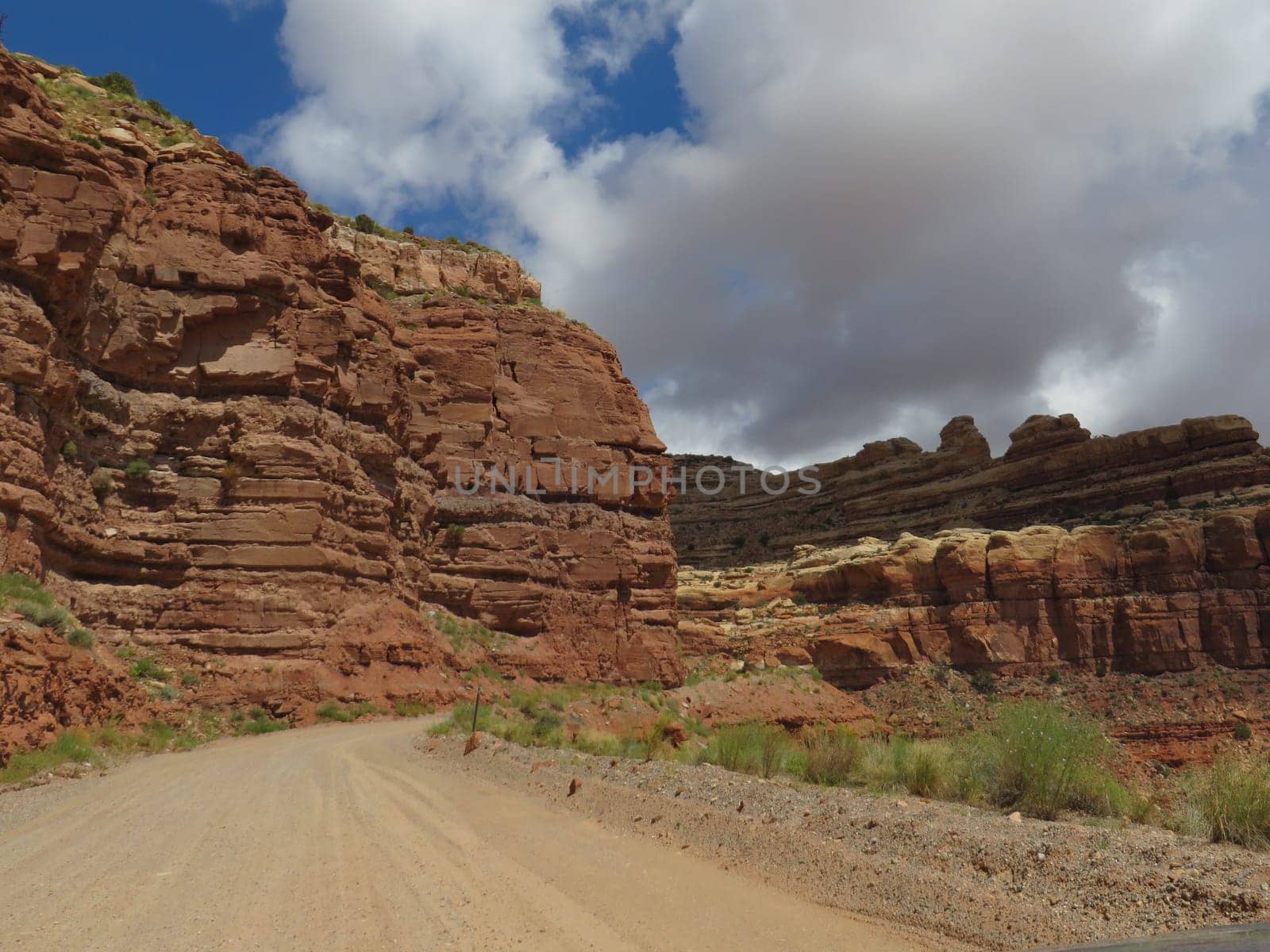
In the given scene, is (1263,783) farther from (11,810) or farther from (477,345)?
(477,345)

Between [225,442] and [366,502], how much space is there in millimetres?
4384

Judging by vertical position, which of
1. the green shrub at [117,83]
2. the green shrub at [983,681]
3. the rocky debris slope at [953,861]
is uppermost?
the green shrub at [117,83]

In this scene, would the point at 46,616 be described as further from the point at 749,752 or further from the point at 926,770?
the point at 926,770

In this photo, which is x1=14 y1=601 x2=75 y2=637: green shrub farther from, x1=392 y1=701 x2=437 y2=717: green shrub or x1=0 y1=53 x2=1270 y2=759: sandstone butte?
x1=392 y1=701 x2=437 y2=717: green shrub

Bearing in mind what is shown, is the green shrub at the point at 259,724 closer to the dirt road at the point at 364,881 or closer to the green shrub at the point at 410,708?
the green shrub at the point at 410,708

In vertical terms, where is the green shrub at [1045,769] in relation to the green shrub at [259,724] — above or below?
above

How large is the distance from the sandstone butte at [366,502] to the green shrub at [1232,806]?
46.8ft

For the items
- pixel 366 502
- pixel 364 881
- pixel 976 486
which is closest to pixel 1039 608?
pixel 976 486

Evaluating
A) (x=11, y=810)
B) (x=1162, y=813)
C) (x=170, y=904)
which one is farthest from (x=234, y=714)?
(x=1162, y=813)

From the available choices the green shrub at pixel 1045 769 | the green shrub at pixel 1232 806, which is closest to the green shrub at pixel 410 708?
the green shrub at pixel 1045 769

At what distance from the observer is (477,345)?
1334 inches

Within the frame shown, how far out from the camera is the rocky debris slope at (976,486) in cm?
4750

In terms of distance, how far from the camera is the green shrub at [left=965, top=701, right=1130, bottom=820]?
8469 mm

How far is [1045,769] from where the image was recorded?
865cm
